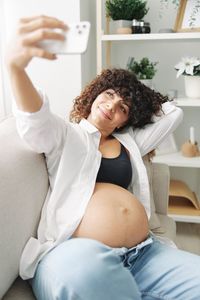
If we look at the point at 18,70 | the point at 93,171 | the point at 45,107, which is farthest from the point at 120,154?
the point at 18,70

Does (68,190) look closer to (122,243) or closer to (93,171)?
(93,171)

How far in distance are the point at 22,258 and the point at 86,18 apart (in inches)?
56.9

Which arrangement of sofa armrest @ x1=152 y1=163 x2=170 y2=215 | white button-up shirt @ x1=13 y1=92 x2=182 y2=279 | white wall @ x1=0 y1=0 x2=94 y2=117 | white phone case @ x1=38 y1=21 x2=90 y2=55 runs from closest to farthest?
white phone case @ x1=38 y1=21 x2=90 y2=55 < white button-up shirt @ x1=13 y1=92 x2=182 y2=279 < sofa armrest @ x1=152 y1=163 x2=170 y2=215 < white wall @ x1=0 y1=0 x2=94 y2=117

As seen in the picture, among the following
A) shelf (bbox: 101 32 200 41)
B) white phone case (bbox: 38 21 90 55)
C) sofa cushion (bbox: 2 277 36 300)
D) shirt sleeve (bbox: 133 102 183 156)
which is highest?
shelf (bbox: 101 32 200 41)

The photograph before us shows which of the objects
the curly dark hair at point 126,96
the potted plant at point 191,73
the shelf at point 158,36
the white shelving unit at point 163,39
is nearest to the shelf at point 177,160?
the white shelving unit at point 163,39

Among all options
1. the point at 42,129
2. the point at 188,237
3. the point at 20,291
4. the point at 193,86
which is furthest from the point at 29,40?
the point at 188,237

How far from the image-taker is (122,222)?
1071 millimetres

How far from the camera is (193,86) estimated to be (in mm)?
1866

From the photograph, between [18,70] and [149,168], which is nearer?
[18,70]

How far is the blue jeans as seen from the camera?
830 mm

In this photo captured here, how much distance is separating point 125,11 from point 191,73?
1.67 ft

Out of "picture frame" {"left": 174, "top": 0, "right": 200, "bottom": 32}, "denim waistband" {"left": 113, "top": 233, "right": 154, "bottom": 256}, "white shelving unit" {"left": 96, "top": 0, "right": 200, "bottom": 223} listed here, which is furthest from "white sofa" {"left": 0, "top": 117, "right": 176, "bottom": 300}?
"picture frame" {"left": 174, "top": 0, "right": 200, "bottom": 32}

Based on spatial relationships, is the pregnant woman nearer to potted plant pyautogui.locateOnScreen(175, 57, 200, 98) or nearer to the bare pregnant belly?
the bare pregnant belly

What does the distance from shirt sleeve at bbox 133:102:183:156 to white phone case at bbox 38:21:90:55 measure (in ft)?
2.58
